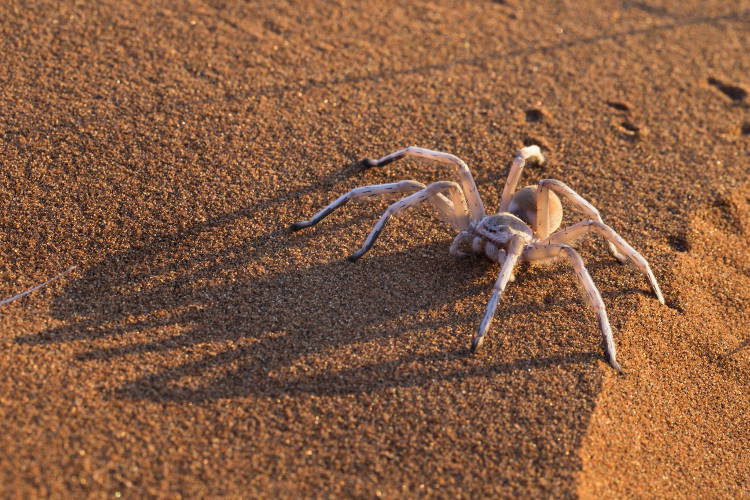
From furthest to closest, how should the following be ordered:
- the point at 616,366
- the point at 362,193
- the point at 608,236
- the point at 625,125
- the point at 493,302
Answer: the point at 625,125
the point at 362,193
the point at 608,236
the point at 616,366
the point at 493,302

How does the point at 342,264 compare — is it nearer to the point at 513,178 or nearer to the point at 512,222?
the point at 512,222

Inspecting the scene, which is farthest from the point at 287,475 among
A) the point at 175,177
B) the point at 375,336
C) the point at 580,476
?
the point at 175,177

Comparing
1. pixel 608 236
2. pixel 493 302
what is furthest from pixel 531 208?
pixel 493 302

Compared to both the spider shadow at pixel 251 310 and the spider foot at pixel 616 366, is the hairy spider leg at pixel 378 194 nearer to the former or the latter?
the spider shadow at pixel 251 310

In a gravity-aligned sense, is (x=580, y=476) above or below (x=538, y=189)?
below

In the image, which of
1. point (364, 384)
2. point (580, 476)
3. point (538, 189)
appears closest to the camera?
point (580, 476)

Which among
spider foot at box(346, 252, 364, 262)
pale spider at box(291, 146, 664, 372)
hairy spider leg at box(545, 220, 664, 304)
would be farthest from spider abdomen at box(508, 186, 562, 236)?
spider foot at box(346, 252, 364, 262)

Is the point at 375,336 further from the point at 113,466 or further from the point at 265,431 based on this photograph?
the point at 113,466

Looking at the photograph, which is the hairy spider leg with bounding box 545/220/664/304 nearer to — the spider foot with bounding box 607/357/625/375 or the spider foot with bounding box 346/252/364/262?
the spider foot with bounding box 607/357/625/375
